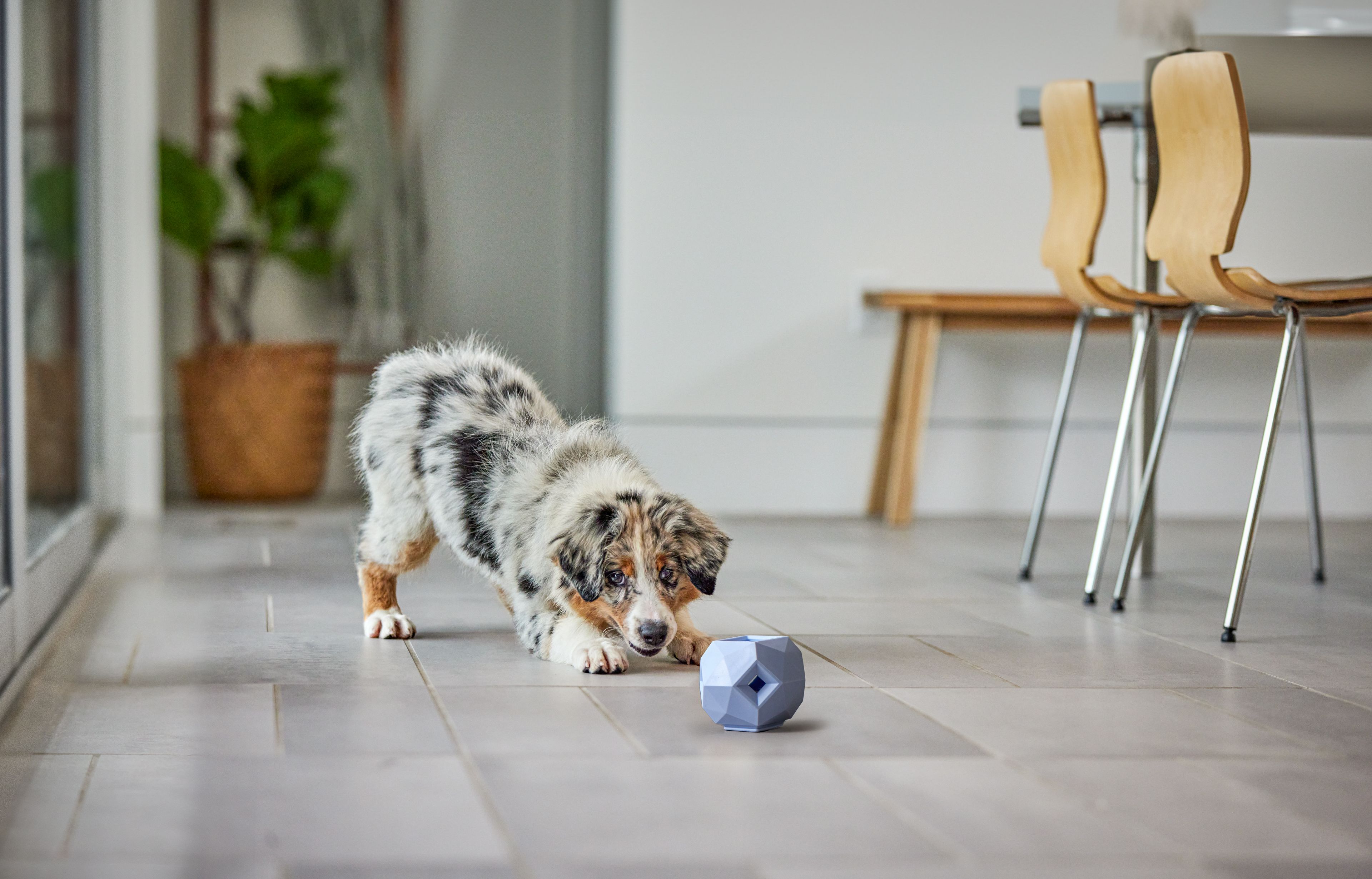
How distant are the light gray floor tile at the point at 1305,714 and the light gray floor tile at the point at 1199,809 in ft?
0.90

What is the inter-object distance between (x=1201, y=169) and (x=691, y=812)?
6.25 ft

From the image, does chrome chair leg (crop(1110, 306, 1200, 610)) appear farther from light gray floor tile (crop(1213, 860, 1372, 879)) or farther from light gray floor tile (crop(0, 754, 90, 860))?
light gray floor tile (crop(0, 754, 90, 860))

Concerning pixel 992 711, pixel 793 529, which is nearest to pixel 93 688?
pixel 992 711

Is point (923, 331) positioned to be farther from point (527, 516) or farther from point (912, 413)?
point (527, 516)

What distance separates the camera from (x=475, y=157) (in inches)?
232

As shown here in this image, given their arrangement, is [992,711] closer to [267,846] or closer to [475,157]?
[267,846]

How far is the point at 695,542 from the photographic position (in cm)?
237

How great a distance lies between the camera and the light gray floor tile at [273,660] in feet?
7.72

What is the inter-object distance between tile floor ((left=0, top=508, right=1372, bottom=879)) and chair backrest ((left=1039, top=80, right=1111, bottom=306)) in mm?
758

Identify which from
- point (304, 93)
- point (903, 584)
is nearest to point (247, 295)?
point (304, 93)

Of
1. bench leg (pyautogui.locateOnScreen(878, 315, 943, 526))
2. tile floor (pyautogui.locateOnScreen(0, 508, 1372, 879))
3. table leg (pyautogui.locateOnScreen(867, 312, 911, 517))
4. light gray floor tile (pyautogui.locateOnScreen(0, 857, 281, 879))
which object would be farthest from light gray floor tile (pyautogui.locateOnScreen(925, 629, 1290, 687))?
table leg (pyautogui.locateOnScreen(867, 312, 911, 517))

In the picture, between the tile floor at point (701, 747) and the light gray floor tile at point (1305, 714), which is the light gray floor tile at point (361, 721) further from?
the light gray floor tile at point (1305, 714)

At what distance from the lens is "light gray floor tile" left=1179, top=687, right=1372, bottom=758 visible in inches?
79.5

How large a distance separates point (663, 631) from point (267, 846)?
2.95 feet
